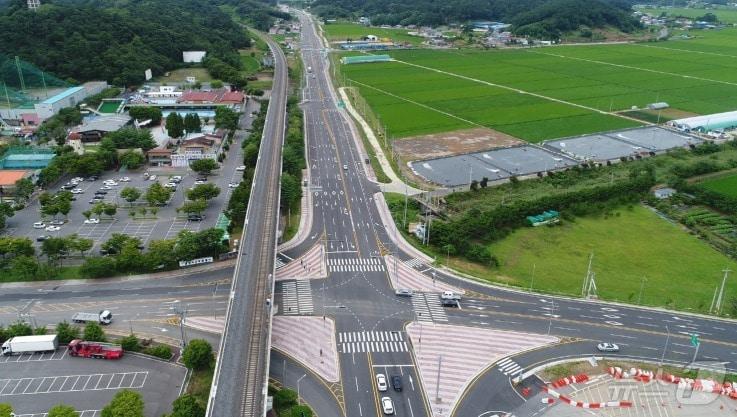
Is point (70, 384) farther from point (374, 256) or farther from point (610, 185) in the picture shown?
point (610, 185)

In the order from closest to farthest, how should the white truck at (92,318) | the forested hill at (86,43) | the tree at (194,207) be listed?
1. the white truck at (92,318)
2. the tree at (194,207)
3. the forested hill at (86,43)

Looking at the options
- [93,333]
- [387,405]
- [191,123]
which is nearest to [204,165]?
[191,123]

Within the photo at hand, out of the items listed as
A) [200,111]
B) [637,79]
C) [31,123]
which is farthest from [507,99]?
[31,123]

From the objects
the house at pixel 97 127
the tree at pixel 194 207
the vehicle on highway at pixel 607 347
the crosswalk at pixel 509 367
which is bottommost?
the crosswalk at pixel 509 367

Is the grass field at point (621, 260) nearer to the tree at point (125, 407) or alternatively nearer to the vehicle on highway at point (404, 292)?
the vehicle on highway at point (404, 292)

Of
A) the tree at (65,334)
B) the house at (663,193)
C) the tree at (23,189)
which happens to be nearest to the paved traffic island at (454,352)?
the tree at (65,334)

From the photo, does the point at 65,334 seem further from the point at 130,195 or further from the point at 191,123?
the point at 191,123

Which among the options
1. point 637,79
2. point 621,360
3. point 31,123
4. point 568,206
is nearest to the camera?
point 621,360
